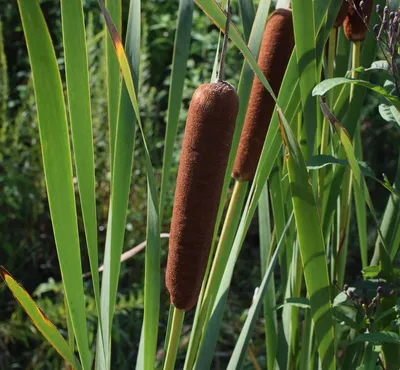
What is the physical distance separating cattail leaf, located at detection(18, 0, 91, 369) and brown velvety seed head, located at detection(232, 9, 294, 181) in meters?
0.23

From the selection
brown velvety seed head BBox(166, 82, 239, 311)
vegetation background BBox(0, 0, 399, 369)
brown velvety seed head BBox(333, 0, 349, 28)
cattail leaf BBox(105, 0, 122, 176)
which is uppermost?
brown velvety seed head BBox(333, 0, 349, 28)

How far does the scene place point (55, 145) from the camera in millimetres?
831

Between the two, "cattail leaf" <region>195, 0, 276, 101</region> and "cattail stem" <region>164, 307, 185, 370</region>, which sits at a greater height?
"cattail leaf" <region>195, 0, 276, 101</region>

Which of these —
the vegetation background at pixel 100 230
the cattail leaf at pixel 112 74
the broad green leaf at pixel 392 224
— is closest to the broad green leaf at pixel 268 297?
the broad green leaf at pixel 392 224

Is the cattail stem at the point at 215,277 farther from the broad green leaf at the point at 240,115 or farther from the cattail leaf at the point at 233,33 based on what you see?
the cattail leaf at the point at 233,33

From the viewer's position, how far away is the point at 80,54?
0.84 m

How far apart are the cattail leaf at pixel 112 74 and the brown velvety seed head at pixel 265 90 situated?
0.16m

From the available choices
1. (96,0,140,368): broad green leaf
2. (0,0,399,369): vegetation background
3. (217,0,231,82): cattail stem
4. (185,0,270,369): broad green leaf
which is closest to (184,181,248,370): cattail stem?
(185,0,270,369): broad green leaf

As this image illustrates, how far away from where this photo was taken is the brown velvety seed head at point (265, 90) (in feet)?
3.10

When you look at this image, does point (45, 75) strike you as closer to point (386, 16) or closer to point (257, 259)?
point (386, 16)

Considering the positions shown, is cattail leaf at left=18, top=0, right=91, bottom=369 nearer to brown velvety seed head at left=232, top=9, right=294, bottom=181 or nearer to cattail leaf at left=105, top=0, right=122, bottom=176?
cattail leaf at left=105, top=0, right=122, bottom=176

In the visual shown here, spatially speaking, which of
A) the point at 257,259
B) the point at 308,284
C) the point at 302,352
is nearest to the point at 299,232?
the point at 308,284

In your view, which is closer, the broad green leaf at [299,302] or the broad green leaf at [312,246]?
the broad green leaf at [312,246]

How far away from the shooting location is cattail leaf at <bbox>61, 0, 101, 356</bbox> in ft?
2.71
